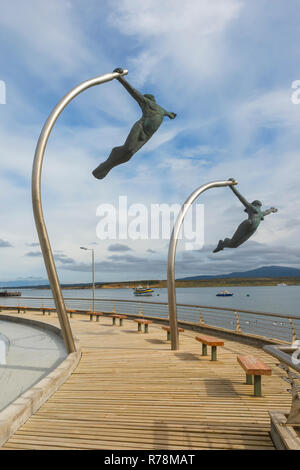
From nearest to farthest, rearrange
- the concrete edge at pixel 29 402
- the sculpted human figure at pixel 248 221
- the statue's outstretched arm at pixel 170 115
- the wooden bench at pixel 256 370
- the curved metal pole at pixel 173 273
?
1. the concrete edge at pixel 29 402
2. the wooden bench at pixel 256 370
3. the statue's outstretched arm at pixel 170 115
4. the curved metal pole at pixel 173 273
5. the sculpted human figure at pixel 248 221

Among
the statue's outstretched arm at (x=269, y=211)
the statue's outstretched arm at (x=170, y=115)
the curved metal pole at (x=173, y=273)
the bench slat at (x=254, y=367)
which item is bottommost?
the bench slat at (x=254, y=367)

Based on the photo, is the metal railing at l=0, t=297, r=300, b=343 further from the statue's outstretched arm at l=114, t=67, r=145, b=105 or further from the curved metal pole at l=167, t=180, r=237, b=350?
the statue's outstretched arm at l=114, t=67, r=145, b=105

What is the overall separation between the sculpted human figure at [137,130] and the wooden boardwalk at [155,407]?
394cm

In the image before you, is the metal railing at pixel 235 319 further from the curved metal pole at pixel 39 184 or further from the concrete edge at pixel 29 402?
the concrete edge at pixel 29 402

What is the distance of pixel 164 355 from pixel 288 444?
15.8 ft

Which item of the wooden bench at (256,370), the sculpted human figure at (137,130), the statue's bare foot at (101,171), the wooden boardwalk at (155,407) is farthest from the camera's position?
the statue's bare foot at (101,171)

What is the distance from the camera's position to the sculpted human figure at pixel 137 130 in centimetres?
628

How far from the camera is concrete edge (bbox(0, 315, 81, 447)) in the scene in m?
Result: 3.70

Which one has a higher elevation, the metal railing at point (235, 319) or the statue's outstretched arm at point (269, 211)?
the statue's outstretched arm at point (269, 211)

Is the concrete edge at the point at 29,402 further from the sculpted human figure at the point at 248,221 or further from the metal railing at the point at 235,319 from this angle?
the sculpted human figure at the point at 248,221

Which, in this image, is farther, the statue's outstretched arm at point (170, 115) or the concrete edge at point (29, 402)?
the statue's outstretched arm at point (170, 115)

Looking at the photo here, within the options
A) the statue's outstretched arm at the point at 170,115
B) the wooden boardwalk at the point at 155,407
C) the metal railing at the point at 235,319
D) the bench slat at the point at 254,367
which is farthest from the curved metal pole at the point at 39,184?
the metal railing at the point at 235,319

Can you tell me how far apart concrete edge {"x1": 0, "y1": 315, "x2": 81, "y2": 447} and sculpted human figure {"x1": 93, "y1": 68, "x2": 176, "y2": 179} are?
149 inches
